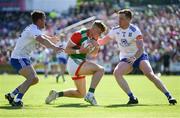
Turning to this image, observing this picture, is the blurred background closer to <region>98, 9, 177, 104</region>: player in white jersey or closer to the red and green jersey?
<region>98, 9, 177, 104</region>: player in white jersey

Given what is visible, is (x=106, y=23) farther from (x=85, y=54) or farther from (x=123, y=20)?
A: (x=85, y=54)

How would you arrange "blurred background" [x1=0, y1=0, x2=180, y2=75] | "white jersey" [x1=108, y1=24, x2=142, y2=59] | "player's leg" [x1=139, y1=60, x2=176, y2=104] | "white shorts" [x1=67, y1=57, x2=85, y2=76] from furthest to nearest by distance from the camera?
"blurred background" [x1=0, y1=0, x2=180, y2=75] < "white jersey" [x1=108, y1=24, x2=142, y2=59] < "player's leg" [x1=139, y1=60, x2=176, y2=104] < "white shorts" [x1=67, y1=57, x2=85, y2=76]

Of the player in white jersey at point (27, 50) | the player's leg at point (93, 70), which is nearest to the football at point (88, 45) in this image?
the player's leg at point (93, 70)

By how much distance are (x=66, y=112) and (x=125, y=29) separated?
364cm

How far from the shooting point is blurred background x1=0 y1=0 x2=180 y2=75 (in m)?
46.4

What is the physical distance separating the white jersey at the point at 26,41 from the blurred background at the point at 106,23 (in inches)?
935

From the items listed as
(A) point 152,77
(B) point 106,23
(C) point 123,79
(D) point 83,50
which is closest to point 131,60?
(C) point 123,79

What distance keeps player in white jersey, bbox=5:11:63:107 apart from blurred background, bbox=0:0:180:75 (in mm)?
23770

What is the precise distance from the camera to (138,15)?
5116 centimetres

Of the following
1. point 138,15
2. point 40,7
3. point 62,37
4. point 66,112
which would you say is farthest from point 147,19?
point 66,112

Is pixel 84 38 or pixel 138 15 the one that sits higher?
pixel 84 38

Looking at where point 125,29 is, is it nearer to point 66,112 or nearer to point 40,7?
point 66,112

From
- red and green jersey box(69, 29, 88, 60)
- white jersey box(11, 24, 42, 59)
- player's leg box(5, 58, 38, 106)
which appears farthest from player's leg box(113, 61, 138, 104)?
white jersey box(11, 24, 42, 59)

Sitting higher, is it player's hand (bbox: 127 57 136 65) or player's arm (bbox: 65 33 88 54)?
player's arm (bbox: 65 33 88 54)
